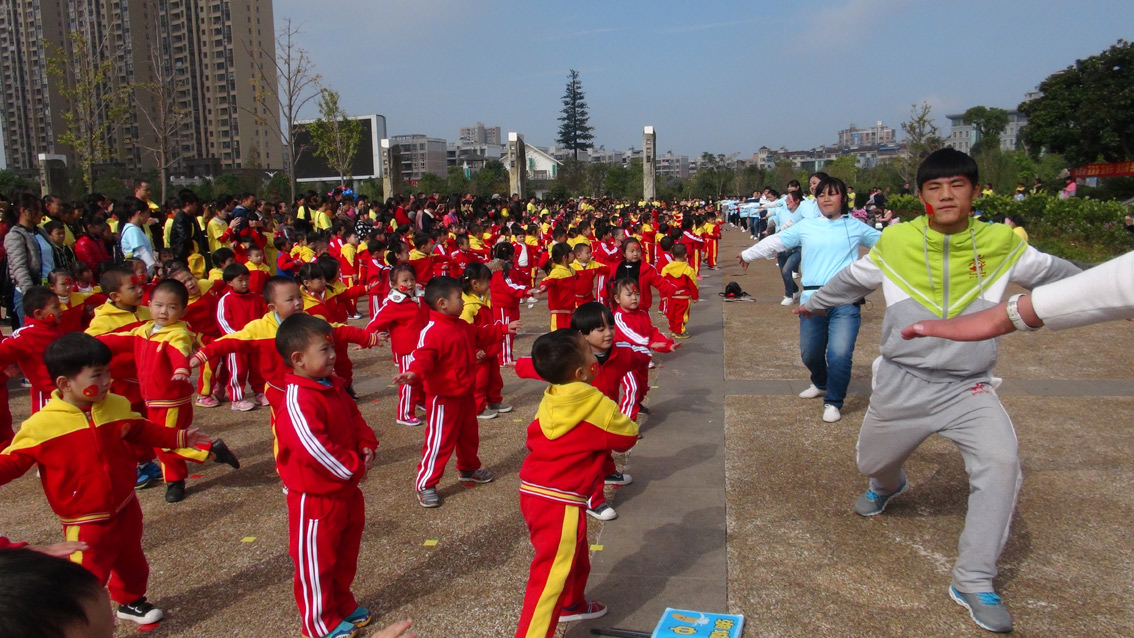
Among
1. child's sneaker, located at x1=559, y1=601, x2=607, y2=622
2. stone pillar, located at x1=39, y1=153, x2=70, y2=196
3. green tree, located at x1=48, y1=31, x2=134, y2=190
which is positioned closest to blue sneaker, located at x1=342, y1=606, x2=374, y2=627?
child's sneaker, located at x1=559, y1=601, x2=607, y2=622

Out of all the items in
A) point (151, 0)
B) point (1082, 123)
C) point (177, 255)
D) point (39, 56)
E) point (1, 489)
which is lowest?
point (1, 489)

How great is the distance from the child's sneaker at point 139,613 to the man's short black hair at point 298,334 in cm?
133

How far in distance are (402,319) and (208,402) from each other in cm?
235

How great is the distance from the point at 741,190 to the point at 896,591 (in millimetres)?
64897

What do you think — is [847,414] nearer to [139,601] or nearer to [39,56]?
[139,601]

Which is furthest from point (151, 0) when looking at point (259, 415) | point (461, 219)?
point (259, 415)

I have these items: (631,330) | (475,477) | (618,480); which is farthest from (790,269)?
(475,477)

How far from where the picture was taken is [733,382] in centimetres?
788

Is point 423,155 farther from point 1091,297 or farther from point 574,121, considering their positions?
point 1091,297

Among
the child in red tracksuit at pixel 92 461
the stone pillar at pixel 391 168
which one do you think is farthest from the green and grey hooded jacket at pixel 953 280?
the stone pillar at pixel 391 168

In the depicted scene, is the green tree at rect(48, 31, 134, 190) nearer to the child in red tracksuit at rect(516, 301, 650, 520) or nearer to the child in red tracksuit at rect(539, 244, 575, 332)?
the child in red tracksuit at rect(539, 244, 575, 332)

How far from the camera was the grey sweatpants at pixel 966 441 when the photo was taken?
11.4 ft

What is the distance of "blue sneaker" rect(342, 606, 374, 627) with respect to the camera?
355 centimetres

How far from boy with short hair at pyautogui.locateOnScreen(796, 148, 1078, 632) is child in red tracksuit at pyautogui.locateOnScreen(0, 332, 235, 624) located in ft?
10.8
